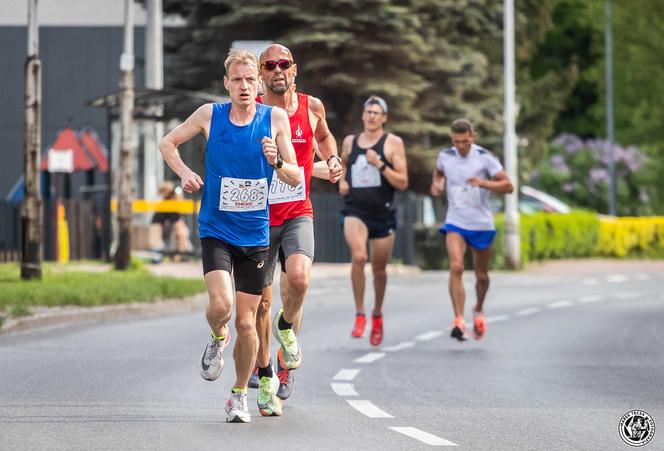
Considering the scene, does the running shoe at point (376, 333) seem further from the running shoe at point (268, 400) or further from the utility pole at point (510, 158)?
the utility pole at point (510, 158)

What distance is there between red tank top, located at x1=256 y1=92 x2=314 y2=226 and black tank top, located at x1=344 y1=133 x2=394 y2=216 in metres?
4.16

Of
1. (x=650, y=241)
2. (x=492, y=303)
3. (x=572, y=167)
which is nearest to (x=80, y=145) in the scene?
(x=492, y=303)

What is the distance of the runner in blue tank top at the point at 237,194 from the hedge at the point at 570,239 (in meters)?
24.5

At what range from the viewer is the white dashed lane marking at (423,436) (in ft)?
28.7

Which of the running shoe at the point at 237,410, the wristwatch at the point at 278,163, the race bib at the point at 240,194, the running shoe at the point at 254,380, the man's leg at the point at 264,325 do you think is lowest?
the running shoe at the point at 237,410

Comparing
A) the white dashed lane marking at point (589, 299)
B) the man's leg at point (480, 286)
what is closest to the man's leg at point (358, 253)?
the man's leg at point (480, 286)

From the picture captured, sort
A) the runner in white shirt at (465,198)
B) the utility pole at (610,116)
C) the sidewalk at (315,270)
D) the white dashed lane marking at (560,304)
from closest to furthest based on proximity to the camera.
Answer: the runner in white shirt at (465,198)
the white dashed lane marking at (560,304)
the sidewalk at (315,270)
the utility pole at (610,116)

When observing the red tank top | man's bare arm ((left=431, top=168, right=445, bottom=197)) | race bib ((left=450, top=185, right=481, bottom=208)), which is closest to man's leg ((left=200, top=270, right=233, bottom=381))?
the red tank top

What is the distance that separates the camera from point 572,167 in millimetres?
58688

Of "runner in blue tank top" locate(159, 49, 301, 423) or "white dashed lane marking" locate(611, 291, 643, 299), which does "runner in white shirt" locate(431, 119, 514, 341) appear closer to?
"runner in blue tank top" locate(159, 49, 301, 423)

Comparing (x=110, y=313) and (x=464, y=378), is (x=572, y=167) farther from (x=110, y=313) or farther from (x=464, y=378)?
(x=464, y=378)

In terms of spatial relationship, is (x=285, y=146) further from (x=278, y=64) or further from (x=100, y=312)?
(x=100, y=312)

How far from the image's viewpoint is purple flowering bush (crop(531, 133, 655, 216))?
2242 inches

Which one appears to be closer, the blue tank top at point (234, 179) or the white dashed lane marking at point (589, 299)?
the blue tank top at point (234, 179)
